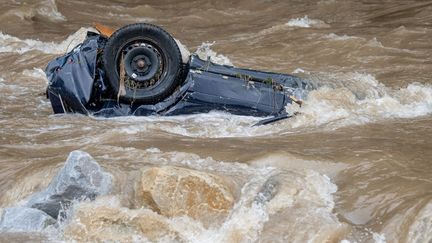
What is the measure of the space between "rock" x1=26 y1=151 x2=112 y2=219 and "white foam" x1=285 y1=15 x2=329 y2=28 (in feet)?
29.8

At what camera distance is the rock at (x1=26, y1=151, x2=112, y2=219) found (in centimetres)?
507

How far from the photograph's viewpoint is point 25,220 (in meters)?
4.98

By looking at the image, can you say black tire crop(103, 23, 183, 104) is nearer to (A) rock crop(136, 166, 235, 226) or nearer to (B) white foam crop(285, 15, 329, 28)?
(A) rock crop(136, 166, 235, 226)

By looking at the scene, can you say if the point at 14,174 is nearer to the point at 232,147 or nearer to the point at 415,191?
the point at 232,147

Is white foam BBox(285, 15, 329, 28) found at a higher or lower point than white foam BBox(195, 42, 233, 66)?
higher

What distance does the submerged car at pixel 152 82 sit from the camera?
696 cm

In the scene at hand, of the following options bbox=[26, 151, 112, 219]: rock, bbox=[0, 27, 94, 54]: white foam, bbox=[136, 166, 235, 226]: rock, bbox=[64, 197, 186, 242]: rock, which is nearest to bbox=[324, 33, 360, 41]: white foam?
bbox=[0, 27, 94, 54]: white foam

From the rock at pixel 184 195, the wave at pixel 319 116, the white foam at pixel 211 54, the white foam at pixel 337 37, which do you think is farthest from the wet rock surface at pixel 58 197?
the white foam at pixel 337 37

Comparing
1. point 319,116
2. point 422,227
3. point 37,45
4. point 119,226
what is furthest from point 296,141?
point 37,45

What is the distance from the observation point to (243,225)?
4867 millimetres

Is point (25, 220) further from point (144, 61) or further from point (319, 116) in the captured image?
point (319, 116)

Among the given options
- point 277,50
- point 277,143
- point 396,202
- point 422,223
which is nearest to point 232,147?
point 277,143

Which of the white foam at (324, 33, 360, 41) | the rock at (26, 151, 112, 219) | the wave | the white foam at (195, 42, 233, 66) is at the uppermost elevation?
the white foam at (324, 33, 360, 41)

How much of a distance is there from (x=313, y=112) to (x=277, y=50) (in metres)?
4.61
